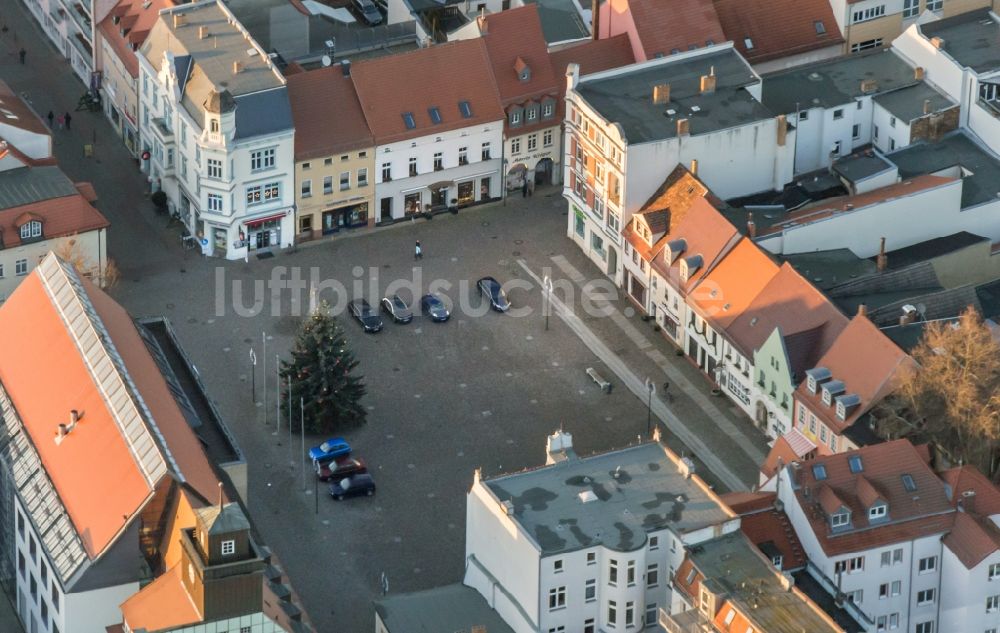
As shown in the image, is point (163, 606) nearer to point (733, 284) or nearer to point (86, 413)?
point (86, 413)

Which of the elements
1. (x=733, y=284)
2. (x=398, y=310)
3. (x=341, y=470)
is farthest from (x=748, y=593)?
(x=398, y=310)

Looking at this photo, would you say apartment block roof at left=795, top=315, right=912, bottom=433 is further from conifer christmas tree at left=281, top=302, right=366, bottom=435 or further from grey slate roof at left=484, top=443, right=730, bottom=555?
conifer christmas tree at left=281, top=302, right=366, bottom=435

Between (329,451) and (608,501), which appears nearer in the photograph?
(608,501)

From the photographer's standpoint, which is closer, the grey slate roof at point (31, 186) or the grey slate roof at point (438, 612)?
Answer: the grey slate roof at point (438, 612)

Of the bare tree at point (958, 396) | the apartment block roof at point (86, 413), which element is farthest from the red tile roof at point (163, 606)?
the bare tree at point (958, 396)

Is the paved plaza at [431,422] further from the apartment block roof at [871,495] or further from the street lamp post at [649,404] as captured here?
the apartment block roof at [871,495]

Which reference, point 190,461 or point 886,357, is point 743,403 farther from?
point 190,461
